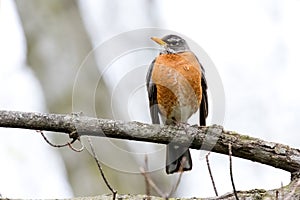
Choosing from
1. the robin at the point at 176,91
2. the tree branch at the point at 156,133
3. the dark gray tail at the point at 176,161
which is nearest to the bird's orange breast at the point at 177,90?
the robin at the point at 176,91

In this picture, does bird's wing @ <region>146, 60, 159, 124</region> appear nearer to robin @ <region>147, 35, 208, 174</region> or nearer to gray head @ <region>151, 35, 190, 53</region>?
robin @ <region>147, 35, 208, 174</region>

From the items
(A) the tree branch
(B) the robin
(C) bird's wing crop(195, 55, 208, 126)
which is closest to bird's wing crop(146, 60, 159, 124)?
(B) the robin

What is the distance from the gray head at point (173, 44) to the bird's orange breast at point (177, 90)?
1.16 feet

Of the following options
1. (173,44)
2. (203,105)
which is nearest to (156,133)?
(203,105)

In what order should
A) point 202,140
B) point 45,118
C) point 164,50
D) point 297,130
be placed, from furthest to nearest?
1. point 297,130
2. point 164,50
3. point 202,140
4. point 45,118

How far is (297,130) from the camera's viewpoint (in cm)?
1071

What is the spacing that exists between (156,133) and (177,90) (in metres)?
1.42

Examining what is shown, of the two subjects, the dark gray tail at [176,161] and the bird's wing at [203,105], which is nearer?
the dark gray tail at [176,161]

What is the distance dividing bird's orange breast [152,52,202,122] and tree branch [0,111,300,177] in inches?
50.6

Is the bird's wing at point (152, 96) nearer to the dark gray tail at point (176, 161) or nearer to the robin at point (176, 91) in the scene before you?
the robin at point (176, 91)

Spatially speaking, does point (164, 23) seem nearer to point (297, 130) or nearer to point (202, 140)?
point (297, 130)

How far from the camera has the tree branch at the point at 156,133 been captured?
9.74ft

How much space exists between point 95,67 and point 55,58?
41cm

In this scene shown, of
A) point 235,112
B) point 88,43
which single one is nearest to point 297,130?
point 235,112
